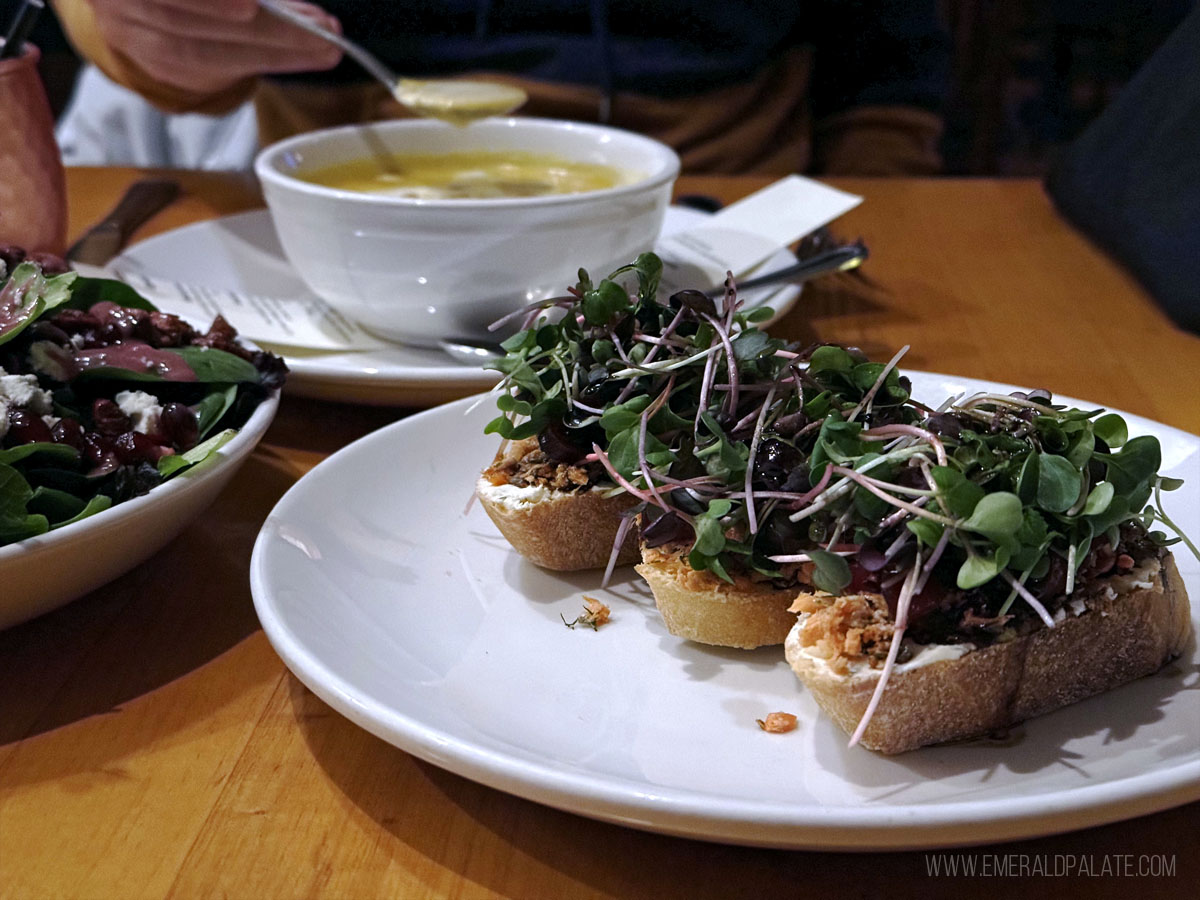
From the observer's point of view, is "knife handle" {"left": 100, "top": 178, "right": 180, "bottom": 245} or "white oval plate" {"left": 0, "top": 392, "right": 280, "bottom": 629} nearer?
"white oval plate" {"left": 0, "top": 392, "right": 280, "bottom": 629}

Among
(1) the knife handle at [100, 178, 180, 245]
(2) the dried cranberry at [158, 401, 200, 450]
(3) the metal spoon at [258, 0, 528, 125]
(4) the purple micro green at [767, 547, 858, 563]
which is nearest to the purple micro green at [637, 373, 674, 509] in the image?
(4) the purple micro green at [767, 547, 858, 563]

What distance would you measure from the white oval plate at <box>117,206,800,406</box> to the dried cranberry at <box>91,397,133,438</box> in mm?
326

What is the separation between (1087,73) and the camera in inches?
192

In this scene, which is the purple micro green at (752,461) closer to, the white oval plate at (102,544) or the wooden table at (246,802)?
the wooden table at (246,802)

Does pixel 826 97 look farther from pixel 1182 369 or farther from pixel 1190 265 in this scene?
pixel 1182 369

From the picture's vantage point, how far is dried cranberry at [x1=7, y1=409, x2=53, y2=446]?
3.24 feet

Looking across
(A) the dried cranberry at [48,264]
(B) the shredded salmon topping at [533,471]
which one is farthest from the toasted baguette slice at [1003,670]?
(A) the dried cranberry at [48,264]

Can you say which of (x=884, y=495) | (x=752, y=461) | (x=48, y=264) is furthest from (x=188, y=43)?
(x=884, y=495)

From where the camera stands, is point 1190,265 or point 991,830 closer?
point 991,830

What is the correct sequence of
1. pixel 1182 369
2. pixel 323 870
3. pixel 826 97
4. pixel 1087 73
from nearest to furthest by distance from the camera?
pixel 323 870
pixel 1182 369
pixel 826 97
pixel 1087 73

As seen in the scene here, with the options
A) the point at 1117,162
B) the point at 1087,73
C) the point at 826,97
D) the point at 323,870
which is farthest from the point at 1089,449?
the point at 1087,73

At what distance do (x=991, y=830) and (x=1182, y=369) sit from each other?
122 centimetres

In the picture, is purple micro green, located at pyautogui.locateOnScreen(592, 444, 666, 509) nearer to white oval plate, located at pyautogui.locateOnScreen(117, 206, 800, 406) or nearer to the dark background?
white oval plate, located at pyautogui.locateOnScreen(117, 206, 800, 406)

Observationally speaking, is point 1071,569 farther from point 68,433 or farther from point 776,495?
point 68,433
